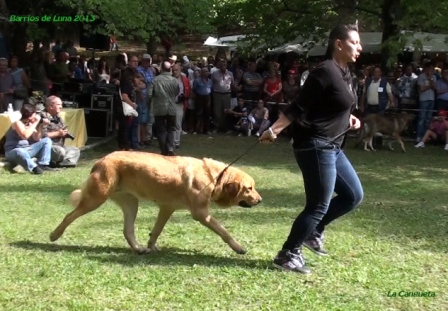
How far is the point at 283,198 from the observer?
9562mm

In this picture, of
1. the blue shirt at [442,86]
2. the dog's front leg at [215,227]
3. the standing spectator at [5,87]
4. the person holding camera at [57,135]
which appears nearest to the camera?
the dog's front leg at [215,227]

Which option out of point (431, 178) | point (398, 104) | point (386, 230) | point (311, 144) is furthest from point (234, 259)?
point (398, 104)

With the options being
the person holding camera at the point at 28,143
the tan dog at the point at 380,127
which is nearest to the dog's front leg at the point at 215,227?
the person holding camera at the point at 28,143

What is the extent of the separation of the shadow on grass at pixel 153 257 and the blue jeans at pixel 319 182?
1.77 feet

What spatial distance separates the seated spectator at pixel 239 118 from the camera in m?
18.5

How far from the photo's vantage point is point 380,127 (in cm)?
1623

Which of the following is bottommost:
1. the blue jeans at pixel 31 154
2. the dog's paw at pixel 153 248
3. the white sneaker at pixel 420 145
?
the white sneaker at pixel 420 145

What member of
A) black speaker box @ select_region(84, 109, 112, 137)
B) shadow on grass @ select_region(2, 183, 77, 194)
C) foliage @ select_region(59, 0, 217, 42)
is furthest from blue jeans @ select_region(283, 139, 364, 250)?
black speaker box @ select_region(84, 109, 112, 137)

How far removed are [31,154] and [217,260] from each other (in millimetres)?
6098

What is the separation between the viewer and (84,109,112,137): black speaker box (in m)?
16.1

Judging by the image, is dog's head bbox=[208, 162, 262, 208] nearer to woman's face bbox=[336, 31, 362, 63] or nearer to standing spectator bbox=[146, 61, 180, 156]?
woman's face bbox=[336, 31, 362, 63]

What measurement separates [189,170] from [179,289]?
122 centimetres

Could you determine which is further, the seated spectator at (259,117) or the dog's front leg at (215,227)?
the seated spectator at (259,117)

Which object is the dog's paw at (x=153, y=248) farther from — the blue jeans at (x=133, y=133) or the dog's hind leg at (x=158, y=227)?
the blue jeans at (x=133, y=133)
